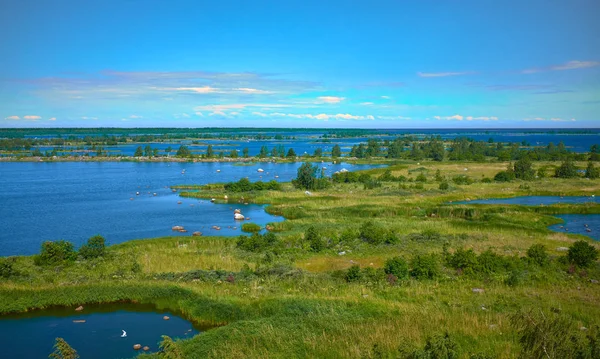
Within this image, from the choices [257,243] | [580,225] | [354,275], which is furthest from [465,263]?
[580,225]

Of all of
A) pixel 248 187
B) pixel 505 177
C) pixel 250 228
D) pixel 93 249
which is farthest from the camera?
pixel 505 177

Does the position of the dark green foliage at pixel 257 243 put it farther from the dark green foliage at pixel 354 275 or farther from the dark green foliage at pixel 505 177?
the dark green foliage at pixel 505 177

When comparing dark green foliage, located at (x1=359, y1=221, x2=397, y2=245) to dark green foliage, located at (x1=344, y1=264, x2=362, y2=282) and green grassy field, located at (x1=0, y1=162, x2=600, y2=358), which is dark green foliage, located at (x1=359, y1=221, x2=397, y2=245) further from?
dark green foliage, located at (x1=344, y1=264, x2=362, y2=282)

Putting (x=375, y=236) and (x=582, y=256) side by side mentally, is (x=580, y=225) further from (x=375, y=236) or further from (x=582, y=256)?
(x=375, y=236)

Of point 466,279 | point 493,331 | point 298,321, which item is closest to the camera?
point 493,331

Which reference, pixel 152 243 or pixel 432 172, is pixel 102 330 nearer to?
pixel 152 243

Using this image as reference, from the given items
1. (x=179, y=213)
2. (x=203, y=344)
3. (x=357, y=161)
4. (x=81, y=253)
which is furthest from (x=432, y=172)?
(x=203, y=344)

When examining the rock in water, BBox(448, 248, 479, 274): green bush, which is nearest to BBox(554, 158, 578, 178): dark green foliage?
the rock in water
